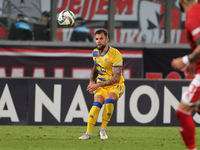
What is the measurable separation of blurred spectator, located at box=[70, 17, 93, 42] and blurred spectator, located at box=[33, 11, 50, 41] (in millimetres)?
913

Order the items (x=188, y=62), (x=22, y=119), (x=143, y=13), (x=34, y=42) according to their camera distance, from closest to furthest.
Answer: (x=188, y=62) < (x=22, y=119) < (x=34, y=42) < (x=143, y=13)

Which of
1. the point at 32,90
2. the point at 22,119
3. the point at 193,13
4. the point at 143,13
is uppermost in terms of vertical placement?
the point at 143,13

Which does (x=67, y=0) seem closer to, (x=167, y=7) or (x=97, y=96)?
(x=167, y=7)

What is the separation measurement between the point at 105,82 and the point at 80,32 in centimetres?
687

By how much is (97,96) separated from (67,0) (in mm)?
7241

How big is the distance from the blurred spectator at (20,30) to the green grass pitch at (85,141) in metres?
5.12

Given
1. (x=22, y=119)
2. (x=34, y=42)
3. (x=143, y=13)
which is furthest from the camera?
(x=143, y=13)

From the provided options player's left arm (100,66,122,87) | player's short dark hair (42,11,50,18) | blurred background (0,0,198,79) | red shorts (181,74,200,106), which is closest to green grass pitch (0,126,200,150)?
player's left arm (100,66,122,87)

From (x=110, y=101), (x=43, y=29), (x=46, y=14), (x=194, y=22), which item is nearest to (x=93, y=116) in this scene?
(x=110, y=101)

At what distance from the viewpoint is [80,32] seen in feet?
44.7

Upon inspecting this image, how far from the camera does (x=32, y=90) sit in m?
9.32

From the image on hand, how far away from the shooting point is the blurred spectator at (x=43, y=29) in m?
13.4

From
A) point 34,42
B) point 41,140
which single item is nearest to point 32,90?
point 41,140

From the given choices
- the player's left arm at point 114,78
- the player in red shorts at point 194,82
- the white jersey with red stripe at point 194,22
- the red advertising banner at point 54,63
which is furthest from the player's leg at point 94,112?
the red advertising banner at point 54,63
